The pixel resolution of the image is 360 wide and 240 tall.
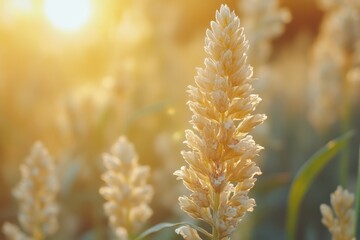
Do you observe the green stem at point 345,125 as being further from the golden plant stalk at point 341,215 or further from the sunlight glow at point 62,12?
the sunlight glow at point 62,12

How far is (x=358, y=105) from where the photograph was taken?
27.9 ft

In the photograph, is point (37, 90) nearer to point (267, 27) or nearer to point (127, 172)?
point (267, 27)

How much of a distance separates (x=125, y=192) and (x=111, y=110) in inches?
77.2

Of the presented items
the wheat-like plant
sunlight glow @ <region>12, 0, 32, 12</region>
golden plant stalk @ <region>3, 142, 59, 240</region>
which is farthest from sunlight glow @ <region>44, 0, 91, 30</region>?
golden plant stalk @ <region>3, 142, 59, 240</region>

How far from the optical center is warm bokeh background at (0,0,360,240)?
14.8 ft

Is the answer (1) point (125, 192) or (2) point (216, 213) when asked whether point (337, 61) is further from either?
(2) point (216, 213)

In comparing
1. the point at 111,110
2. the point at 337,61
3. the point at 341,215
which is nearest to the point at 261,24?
the point at 337,61

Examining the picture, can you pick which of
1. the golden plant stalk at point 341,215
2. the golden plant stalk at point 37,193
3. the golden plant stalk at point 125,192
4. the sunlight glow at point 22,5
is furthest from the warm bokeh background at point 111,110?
the golden plant stalk at point 341,215

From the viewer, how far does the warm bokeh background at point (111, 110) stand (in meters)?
4.50

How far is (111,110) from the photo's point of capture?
4277mm

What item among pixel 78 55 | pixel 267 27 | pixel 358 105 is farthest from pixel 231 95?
pixel 358 105

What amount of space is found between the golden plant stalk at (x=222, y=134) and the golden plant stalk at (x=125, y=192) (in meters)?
0.62

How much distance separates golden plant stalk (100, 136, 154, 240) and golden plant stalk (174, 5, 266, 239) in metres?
0.62

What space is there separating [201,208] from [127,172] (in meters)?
0.75
